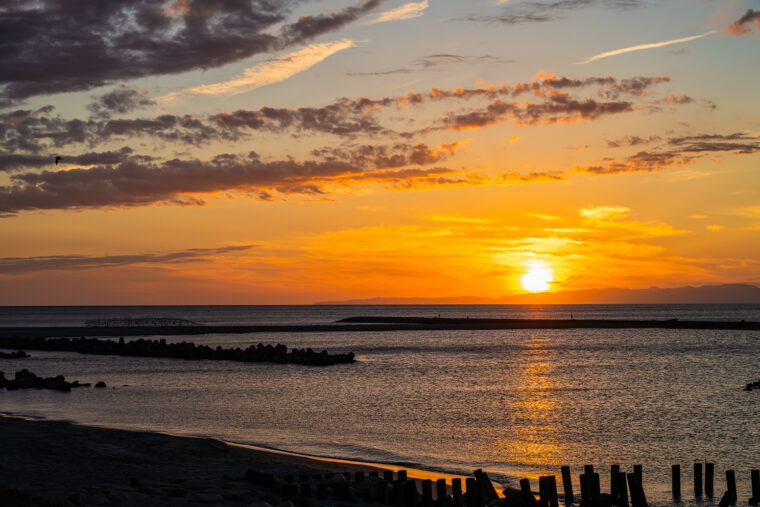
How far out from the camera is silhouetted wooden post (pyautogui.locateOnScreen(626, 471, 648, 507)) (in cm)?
1728

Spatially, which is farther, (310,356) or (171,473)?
(310,356)

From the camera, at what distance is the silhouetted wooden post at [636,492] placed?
17.3 metres

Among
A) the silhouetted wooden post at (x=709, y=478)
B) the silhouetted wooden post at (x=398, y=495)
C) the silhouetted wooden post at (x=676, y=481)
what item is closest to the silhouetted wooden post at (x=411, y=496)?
the silhouetted wooden post at (x=398, y=495)

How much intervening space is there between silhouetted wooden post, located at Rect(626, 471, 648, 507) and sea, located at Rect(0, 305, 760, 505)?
176 cm

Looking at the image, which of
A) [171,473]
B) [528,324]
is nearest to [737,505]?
[171,473]

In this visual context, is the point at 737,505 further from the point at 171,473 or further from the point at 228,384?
the point at 228,384

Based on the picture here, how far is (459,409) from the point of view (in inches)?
1334

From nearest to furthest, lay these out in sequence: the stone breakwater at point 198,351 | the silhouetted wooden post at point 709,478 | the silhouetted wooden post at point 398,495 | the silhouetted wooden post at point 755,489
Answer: the silhouetted wooden post at point 398,495 → the silhouetted wooden post at point 755,489 → the silhouetted wooden post at point 709,478 → the stone breakwater at point 198,351

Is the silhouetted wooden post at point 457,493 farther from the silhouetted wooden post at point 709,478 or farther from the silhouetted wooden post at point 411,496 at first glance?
the silhouetted wooden post at point 709,478

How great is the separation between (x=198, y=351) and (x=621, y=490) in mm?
55279

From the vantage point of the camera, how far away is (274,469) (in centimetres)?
1927

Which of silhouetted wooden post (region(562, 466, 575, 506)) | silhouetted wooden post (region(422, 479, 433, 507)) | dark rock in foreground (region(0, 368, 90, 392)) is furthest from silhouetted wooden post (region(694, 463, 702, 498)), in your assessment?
dark rock in foreground (region(0, 368, 90, 392))

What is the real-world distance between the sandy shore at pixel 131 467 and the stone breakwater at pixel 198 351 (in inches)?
1433

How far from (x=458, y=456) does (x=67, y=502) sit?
A: 13.5 meters
